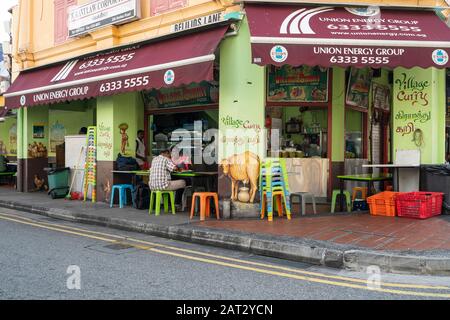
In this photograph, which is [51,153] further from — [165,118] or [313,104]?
[313,104]

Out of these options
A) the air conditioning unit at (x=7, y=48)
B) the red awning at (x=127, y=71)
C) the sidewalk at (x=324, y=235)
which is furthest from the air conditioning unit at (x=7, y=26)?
the sidewalk at (x=324, y=235)

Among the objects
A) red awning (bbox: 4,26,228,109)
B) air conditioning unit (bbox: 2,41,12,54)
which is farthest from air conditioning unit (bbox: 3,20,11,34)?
red awning (bbox: 4,26,228,109)

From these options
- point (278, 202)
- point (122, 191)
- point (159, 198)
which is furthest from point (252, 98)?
point (122, 191)

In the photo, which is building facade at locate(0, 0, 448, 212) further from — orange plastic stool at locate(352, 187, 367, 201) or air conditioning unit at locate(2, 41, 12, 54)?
air conditioning unit at locate(2, 41, 12, 54)

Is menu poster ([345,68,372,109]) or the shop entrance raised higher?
menu poster ([345,68,372,109])

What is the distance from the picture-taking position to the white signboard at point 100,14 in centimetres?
1060

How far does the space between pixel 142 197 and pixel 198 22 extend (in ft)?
13.8

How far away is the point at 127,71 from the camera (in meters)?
9.66

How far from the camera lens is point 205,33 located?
28.8 feet

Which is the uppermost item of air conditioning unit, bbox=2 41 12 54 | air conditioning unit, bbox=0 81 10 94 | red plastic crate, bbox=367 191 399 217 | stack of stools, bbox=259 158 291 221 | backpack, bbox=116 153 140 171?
air conditioning unit, bbox=2 41 12 54

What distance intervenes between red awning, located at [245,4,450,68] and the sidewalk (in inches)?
114

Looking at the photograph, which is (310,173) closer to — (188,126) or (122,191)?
(188,126)

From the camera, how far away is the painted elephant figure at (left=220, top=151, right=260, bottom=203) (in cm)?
849

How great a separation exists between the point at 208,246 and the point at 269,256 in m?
1.16
